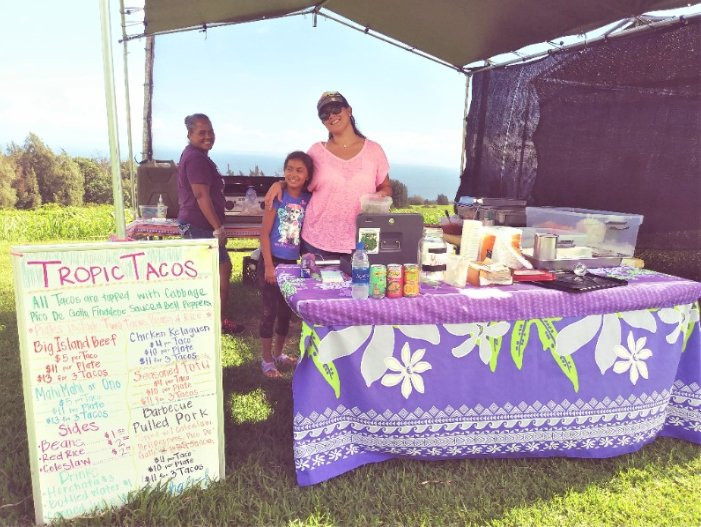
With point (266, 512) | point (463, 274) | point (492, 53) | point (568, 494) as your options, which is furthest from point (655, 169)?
point (266, 512)

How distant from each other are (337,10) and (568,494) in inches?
199

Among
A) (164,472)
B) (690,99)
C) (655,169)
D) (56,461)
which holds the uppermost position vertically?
(690,99)

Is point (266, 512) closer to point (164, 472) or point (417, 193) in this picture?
point (164, 472)

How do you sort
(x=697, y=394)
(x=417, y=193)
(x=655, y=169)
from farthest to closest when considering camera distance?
(x=417, y=193) → (x=655, y=169) → (x=697, y=394)

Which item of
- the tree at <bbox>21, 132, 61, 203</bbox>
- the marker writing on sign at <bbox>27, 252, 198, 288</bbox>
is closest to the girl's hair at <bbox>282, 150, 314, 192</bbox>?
the marker writing on sign at <bbox>27, 252, 198, 288</bbox>

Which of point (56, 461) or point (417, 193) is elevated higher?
point (417, 193)

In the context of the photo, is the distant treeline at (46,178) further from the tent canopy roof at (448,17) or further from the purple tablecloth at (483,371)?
the purple tablecloth at (483,371)

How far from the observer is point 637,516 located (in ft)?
6.55

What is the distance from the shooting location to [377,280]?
6.73ft

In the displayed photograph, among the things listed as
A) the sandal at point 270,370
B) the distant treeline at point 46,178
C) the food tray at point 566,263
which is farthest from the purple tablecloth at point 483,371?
the distant treeline at point 46,178

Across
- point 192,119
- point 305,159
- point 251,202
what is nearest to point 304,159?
point 305,159

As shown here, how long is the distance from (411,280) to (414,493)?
0.91 m

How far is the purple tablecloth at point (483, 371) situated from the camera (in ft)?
6.66

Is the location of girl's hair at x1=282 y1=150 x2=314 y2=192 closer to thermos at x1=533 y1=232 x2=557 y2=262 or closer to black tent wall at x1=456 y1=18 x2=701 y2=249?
thermos at x1=533 y1=232 x2=557 y2=262
